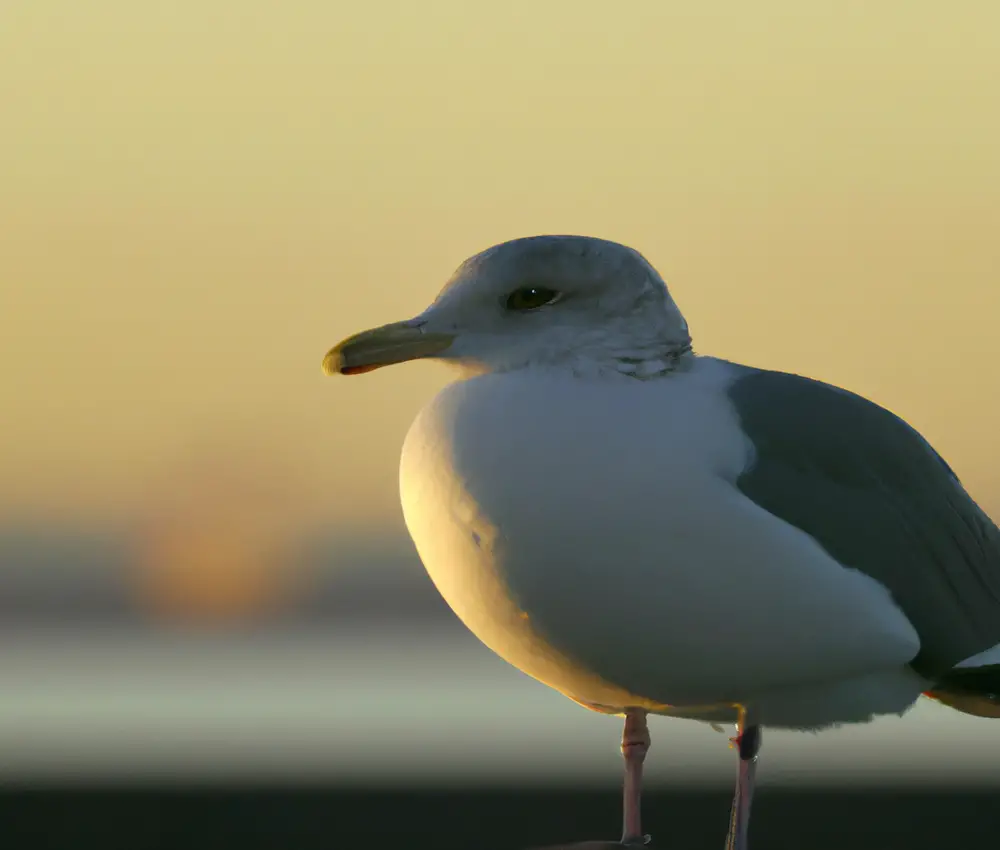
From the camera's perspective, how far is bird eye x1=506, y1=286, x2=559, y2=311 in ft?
10.9

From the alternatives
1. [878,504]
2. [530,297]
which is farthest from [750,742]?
[530,297]

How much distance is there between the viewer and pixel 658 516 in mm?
3041

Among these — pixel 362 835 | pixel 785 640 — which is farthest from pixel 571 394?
pixel 362 835

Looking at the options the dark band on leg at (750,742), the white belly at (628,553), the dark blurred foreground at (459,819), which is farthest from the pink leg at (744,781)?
the dark blurred foreground at (459,819)

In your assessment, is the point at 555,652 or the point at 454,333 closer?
the point at 555,652

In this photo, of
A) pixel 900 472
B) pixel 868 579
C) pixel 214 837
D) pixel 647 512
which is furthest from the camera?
pixel 214 837

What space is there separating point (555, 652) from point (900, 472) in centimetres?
107

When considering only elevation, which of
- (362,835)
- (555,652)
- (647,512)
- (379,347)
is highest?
(379,347)

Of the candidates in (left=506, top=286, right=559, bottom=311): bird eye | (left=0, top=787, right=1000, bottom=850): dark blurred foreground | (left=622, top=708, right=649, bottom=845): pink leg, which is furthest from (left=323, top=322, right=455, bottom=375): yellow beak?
(left=0, top=787, right=1000, bottom=850): dark blurred foreground

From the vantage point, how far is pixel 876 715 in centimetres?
341

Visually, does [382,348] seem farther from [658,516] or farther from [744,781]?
[744,781]

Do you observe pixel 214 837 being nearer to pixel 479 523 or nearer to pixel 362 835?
pixel 362 835

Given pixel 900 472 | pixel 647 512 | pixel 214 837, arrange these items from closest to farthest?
pixel 647 512 → pixel 900 472 → pixel 214 837

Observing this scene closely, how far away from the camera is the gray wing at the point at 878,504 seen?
3312 mm
